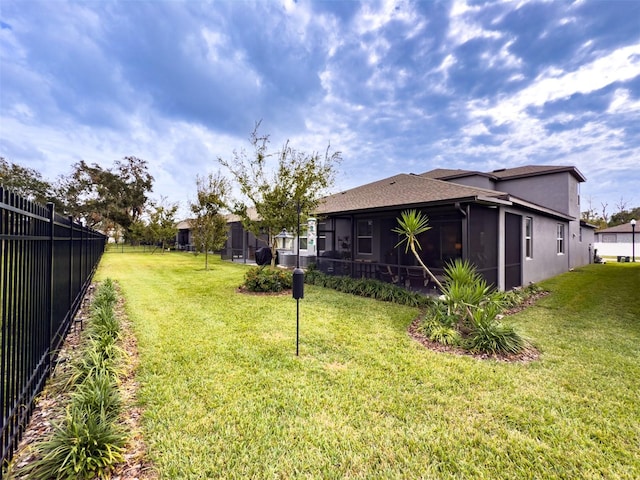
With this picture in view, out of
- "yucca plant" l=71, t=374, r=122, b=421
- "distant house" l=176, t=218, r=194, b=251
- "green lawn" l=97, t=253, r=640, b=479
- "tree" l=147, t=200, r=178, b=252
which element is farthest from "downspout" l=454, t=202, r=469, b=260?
"distant house" l=176, t=218, r=194, b=251

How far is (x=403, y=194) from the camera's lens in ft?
34.9

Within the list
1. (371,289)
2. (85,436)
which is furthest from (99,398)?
(371,289)

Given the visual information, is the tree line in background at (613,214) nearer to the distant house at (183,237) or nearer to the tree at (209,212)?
the tree at (209,212)

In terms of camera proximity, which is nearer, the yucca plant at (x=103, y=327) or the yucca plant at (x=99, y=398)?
the yucca plant at (x=99, y=398)

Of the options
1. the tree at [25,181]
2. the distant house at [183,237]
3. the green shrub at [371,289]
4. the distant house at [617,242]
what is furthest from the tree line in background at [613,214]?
the tree at [25,181]

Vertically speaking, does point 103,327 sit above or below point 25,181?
below

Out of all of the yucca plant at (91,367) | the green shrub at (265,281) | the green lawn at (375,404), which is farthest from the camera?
the green shrub at (265,281)

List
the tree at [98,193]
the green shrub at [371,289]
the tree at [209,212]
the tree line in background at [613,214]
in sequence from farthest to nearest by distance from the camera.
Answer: the tree line in background at [613,214] < the tree at [98,193] < the tree at [209,212] < the green shrub at [371,289]

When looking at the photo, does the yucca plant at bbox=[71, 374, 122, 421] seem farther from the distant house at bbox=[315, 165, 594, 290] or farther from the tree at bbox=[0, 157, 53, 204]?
the tree at bbox=[0, 157, 53, 204]

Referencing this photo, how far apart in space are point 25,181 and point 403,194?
47.7 meters

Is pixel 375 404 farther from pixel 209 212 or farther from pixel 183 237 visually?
pixel 183 237

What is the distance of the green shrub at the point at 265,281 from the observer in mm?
9352

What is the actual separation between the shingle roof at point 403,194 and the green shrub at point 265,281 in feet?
11.6

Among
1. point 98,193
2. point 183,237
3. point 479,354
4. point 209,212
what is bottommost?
point 479,354
